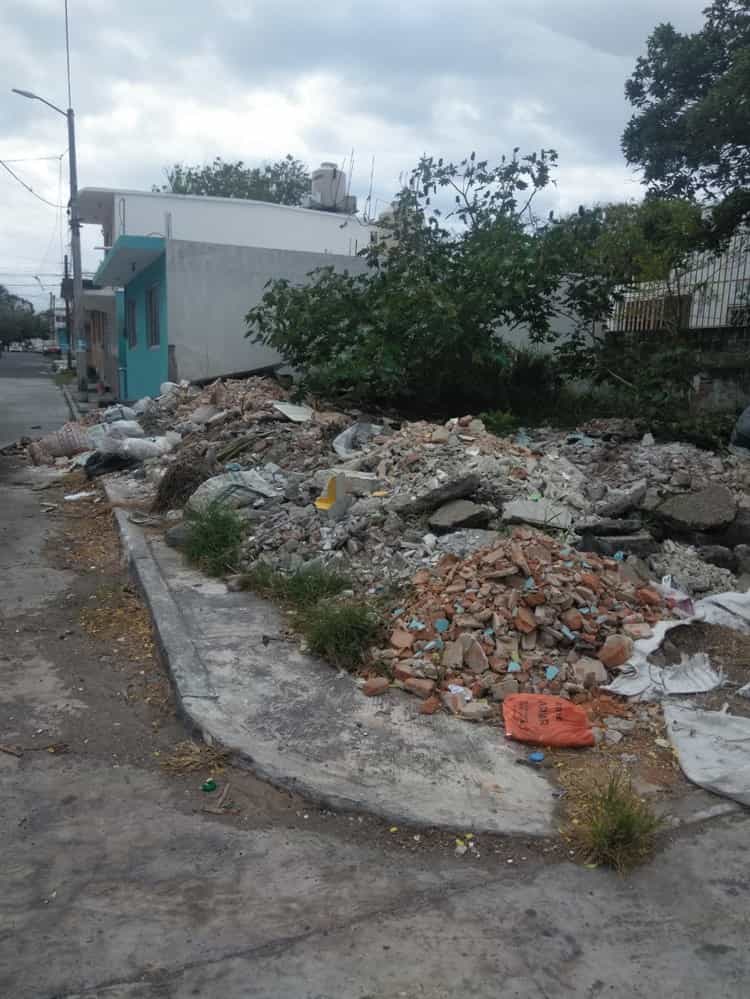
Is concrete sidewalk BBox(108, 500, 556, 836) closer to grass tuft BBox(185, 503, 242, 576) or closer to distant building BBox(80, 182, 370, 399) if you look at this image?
grass tuft BBox(185, 503, 242, 576)

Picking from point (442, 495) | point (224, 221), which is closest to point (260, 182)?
point (224, 221)

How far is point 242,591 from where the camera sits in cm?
604

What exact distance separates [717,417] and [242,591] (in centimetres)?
624

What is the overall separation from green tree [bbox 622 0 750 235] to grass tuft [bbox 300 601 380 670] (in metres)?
11.0

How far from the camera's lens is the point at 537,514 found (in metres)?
6.18

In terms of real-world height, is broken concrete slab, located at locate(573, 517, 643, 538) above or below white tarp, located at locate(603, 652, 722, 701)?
above

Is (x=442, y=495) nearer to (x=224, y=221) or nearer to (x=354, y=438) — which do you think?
(x=354, y=438)

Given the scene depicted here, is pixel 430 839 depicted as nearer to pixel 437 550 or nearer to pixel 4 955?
pixel 4 955

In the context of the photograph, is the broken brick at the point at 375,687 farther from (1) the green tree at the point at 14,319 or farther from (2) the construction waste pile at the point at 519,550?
(1) the green tree at the point at 14,319

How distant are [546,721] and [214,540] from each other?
3.47 meters

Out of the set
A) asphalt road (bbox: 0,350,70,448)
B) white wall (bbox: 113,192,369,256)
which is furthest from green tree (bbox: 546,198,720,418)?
white wall (bbox: 113,192,369,256)

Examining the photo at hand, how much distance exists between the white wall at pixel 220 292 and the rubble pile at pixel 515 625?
10.5 m

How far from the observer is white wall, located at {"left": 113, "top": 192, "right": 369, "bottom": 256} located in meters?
25.2

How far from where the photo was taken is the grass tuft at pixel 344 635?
4.73 meters
